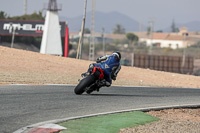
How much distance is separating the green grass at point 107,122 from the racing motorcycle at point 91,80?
2800 mm

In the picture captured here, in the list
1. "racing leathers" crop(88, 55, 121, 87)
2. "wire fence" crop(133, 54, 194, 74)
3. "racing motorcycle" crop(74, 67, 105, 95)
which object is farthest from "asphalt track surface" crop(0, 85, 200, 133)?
"wire fence" crop(133, 54, 194, 74)

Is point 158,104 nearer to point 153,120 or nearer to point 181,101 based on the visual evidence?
point 181,101

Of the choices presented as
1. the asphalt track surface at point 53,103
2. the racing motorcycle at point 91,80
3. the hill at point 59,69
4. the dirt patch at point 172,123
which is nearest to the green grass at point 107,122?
the dirt patch at point 172,123

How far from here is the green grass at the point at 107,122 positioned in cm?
850

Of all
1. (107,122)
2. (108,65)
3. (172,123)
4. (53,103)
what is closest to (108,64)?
(108,65)

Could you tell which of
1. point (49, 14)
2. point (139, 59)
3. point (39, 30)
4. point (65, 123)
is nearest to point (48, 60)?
point (65, 123)

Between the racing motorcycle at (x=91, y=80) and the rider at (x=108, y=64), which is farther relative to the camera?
the rider at (x=108, y=64)

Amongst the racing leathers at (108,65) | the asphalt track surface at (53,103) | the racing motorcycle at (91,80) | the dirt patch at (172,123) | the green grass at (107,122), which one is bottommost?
the dirt patch at (172,123)

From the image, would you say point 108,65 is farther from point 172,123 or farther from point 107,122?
point 107,122

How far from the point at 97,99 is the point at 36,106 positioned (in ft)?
9.25

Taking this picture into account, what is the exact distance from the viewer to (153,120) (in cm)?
1049

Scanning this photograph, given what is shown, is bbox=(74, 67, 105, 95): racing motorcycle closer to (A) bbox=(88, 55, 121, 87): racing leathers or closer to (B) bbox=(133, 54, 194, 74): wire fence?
(A) bbox=(88, 55, 121, 87): racing leathers

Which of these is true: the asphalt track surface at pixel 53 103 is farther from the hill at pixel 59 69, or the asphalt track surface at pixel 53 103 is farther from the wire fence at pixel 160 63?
the wire fence at pixel 160 63

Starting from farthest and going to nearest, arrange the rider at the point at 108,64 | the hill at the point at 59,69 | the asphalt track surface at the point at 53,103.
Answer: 1. the hill at the point at 59,69
2. the rider at the point at 108,64
3. the asphalt track surface at the point at 53,103
